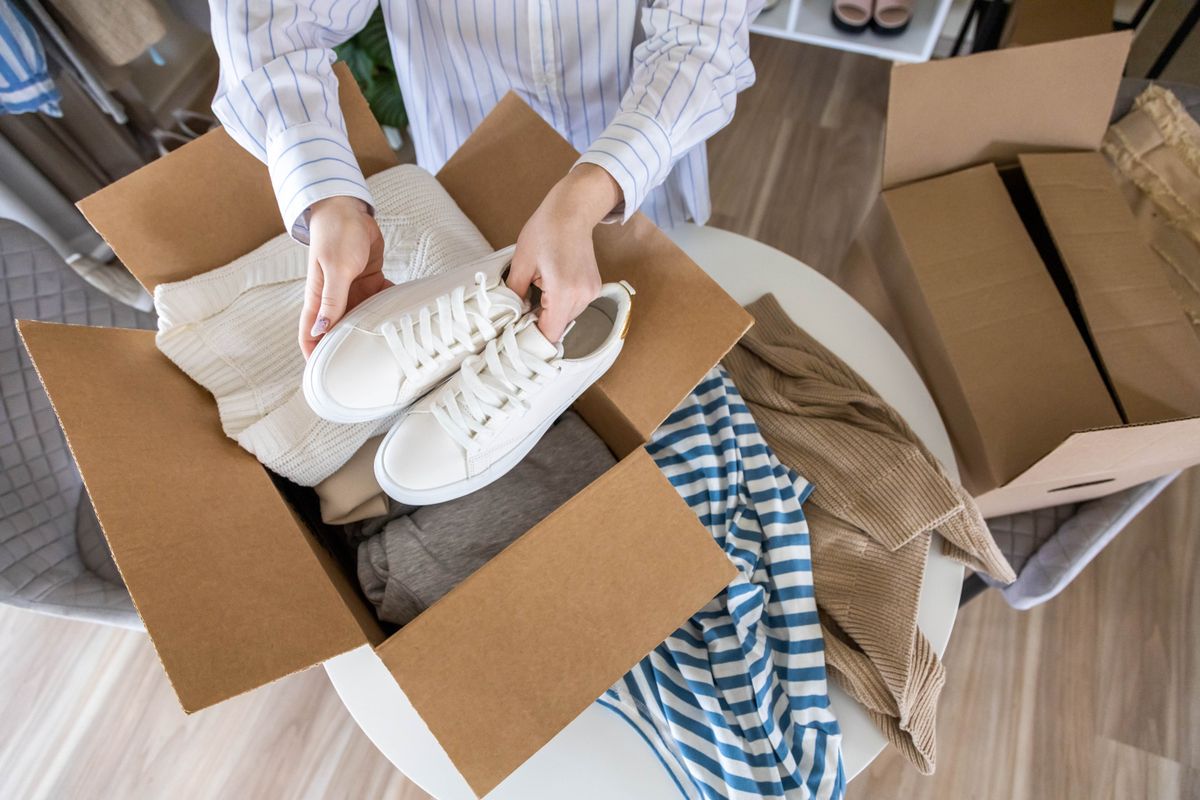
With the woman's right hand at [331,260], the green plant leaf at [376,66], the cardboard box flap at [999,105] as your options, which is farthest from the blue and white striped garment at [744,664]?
the green plant leaf at [376,66]

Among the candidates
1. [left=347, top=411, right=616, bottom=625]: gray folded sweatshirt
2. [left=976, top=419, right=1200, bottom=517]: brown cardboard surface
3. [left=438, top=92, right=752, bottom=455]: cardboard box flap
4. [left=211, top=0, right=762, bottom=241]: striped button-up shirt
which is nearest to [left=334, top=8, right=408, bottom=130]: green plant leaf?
[left=211, top=0, right=762, bottom=241]: striped button-up shirt

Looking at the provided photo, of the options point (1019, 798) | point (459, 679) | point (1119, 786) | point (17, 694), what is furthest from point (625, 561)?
point (17, 694)

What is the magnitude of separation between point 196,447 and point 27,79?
96 centimetres

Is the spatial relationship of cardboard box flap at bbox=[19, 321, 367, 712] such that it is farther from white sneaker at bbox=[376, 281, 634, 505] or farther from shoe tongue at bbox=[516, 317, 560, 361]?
shoe tongue at bbox=[516, 317, 560, 361]

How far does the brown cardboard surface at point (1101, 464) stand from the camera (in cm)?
59

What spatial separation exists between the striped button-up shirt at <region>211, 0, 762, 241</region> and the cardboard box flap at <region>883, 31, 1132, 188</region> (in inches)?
10.3

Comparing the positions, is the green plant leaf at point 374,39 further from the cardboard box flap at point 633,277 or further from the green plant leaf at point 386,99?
the cardboard box flap at point 633,277

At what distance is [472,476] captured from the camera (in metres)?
0.55

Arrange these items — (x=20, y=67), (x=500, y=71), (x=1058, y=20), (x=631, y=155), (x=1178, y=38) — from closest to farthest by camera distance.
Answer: (x=631, y=155), (x=500, y=71), (x=20, y=67), (x=1178, y=38), (x=1058, y=20)

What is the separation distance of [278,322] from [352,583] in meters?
0.24

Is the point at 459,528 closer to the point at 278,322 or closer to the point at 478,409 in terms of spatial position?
the point at 478,409

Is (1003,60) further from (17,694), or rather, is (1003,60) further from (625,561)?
(17,694)

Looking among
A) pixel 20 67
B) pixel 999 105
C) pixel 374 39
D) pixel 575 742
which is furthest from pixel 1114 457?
pixel 20 67

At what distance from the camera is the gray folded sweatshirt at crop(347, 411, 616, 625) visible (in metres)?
0.54
